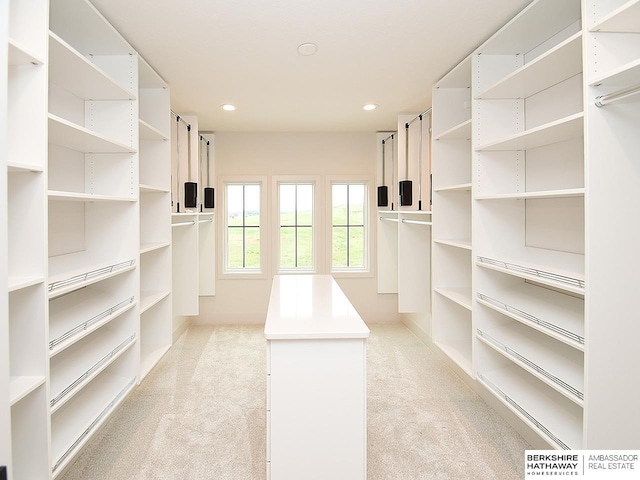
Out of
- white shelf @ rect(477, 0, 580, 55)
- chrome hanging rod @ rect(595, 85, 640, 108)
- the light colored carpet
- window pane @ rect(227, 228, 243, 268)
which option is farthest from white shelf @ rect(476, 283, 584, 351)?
window pane @ rect(227, 228, 243, 268)

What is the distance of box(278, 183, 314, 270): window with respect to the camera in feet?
17.7

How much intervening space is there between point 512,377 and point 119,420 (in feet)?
8.17

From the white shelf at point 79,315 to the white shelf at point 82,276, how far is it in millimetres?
202

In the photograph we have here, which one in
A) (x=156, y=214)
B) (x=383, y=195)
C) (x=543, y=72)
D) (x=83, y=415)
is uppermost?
(x=543, y=72)

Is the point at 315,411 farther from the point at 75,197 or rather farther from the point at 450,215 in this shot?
the point at 450,215

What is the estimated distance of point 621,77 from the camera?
1.53m

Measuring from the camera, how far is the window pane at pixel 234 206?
17.6ft

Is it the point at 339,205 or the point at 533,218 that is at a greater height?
the point at 339,205

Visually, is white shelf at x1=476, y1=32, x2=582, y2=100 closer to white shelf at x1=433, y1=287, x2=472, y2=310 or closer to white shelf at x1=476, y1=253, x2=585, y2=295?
white shelf at x1=476, y1=253, x2=585, y2=295

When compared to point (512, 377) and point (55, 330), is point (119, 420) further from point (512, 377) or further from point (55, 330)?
point (512, 377)

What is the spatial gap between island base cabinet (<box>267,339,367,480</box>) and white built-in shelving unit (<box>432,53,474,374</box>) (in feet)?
5.34

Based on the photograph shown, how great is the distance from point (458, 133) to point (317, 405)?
2176mm

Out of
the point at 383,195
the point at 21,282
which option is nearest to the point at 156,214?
the point at 21,282

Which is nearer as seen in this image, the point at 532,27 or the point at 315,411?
the point at 315,411
